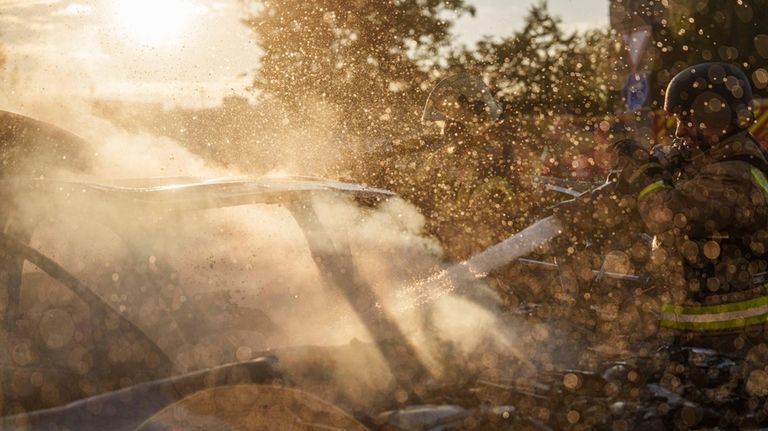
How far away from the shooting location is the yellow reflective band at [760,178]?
122 inches

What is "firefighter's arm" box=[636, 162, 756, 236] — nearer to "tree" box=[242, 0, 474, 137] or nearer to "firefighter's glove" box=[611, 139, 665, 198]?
"firefighter's glove" box=[611, 139, 665, 198]

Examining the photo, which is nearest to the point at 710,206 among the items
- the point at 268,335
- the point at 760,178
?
the point at 760,178

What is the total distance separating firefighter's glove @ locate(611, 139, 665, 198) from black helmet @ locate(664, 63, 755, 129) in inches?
11.9

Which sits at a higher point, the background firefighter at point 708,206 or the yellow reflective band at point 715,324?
the background firefighter at point 708,206

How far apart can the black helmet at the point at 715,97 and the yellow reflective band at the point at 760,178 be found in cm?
27

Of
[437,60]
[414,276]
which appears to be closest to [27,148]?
[414,276]

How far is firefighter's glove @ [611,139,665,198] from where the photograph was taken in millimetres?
3283

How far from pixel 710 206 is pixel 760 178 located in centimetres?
24

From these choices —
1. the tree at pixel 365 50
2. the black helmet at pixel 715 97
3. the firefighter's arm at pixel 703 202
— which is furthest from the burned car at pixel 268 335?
the tree at pixel 365 50

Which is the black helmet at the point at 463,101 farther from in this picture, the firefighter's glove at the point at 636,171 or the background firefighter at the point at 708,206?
the firefighter's glove at the point at 636,171

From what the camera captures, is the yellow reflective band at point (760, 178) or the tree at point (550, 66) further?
the tree at point (550, 66)

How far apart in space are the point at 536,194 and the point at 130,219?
4.24 m

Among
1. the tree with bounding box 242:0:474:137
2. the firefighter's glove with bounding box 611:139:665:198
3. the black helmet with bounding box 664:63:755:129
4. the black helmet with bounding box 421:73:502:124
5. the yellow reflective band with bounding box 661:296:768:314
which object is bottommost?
Answer: the yellow reflective band with bounding box 661:296:768:314

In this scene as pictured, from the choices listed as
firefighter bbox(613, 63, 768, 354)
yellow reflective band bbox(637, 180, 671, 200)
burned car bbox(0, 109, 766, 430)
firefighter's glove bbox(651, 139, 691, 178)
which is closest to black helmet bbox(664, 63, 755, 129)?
firefighter bbox(613, 63, 768, 354)
